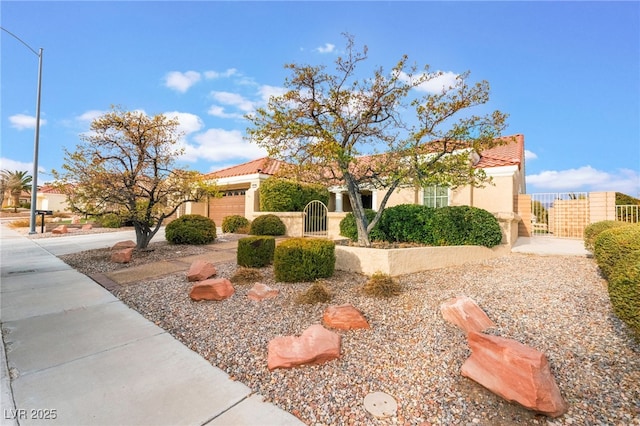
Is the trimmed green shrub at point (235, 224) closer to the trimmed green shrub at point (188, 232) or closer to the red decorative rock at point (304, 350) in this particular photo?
the trimmed green shrub at point (188, 232)

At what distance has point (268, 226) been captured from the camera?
12.3 metres

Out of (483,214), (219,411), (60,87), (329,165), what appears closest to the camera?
(219,411)

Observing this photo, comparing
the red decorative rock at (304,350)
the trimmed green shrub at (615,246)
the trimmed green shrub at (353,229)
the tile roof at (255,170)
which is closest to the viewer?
the red decorative rock at (304,350)

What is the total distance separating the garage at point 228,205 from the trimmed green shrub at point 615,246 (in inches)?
616

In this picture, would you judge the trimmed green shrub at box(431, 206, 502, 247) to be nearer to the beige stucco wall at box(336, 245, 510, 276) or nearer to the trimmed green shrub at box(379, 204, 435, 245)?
the trimmed green shrub at box(379, 204, 435, 245)

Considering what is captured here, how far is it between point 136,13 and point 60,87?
17.9 feet

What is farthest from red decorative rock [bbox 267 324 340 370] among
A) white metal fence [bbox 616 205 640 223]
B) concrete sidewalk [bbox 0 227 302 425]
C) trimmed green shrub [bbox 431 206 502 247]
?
white metal fence [bbox 616 205 640 223]

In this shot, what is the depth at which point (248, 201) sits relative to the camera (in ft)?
53.0

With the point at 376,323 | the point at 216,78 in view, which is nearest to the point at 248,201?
the point at 216,78

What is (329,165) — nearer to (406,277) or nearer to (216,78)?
(406,277)

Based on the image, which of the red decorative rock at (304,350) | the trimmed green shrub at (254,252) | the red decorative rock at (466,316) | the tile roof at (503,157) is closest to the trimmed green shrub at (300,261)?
the trimmed green shrub at (254,252)

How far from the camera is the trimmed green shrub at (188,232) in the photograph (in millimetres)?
10156

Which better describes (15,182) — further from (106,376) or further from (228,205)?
(106,376)

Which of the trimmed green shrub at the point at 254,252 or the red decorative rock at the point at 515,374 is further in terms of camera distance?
the trimmed green shrub at the point at 254,252
